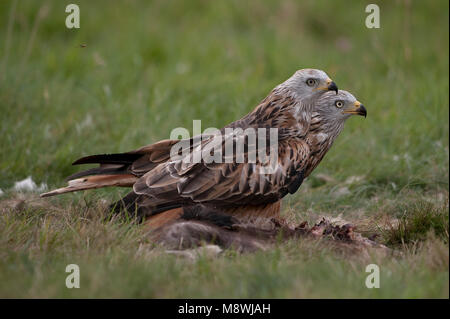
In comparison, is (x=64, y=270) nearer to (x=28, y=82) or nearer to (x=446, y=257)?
(x=446, y=257)

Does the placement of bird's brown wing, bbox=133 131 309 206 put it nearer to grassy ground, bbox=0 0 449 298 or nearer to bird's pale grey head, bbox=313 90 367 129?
grassy ground, bbox=0 0 449 298

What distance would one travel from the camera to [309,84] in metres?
5.36

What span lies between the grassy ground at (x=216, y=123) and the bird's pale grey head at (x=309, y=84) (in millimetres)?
1082

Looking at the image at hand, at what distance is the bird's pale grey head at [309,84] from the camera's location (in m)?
5.30

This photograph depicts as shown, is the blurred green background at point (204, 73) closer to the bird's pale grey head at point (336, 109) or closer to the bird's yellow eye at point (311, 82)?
the bird's pale grey head at point (336, 109)

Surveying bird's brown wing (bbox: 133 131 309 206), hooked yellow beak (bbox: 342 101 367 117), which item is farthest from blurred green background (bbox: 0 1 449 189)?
bird's brown wing (bbox: 133 131 309 206)

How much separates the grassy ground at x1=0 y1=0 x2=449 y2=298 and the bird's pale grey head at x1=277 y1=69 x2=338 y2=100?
108cm

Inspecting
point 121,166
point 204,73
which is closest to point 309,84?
point 121,166

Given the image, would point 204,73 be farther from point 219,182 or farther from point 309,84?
point 219,182

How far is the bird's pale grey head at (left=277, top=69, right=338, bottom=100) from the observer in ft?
17.4

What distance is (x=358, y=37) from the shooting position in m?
11.3

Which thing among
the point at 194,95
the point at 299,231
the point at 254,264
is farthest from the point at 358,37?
the point at 254,264

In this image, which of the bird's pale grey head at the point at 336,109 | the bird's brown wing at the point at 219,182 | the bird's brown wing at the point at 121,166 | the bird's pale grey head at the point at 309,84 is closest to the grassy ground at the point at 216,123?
the bird's brown wing at the point at 121,166
